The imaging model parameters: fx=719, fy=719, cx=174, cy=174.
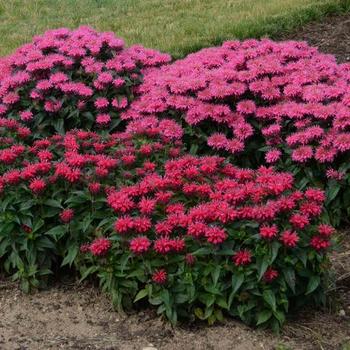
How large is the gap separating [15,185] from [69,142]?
584mm

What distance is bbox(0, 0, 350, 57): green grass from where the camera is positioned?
848 centimetres

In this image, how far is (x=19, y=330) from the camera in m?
3.83

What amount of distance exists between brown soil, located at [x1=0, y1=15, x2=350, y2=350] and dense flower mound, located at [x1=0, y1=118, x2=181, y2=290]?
0.18m

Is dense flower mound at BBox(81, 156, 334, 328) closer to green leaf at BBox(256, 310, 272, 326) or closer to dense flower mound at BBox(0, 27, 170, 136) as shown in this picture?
green leaf at BBox(256, 310, 272, 326)

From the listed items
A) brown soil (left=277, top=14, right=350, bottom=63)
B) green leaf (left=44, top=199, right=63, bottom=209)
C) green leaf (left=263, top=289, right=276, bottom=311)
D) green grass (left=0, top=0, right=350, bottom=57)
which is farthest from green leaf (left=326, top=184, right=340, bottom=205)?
green grass (left=0, top=0, right=350, bottom=57)

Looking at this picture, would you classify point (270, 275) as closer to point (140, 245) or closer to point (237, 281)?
point (237, 281)

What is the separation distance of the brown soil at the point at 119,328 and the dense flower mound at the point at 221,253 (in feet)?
0.36

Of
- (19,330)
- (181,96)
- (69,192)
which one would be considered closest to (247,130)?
(181,96)

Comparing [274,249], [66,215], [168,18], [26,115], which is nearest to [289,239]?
[274,249]

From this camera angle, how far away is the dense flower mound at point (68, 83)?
5.39 meters

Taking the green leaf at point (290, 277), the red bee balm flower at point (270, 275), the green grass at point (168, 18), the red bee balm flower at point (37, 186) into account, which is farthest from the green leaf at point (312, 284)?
the green grass at point (168, 18)

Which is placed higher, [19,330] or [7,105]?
[7,105]

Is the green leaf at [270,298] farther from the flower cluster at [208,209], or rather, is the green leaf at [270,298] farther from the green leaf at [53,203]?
the green leaf at [53,203]

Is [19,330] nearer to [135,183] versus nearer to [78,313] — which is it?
[78,313]
